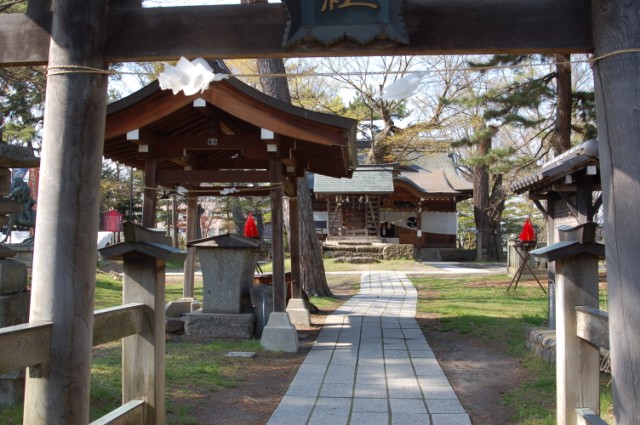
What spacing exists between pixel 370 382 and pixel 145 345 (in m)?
3.12

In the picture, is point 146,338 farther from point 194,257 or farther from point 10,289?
point 194,257

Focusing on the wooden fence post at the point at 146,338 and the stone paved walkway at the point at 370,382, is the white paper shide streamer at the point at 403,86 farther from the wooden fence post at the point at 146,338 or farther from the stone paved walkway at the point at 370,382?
the stone paved walkway at the point at 370,382

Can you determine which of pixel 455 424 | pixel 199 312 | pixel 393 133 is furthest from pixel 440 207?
pixel 455 424

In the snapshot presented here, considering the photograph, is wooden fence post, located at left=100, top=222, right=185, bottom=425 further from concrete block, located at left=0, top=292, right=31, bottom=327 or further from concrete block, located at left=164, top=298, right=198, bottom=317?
concrete block, located at left=164, top=298, right=198, bottom=317

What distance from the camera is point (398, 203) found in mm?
32562

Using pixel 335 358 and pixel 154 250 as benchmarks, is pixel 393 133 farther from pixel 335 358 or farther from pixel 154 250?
pixel 154 250

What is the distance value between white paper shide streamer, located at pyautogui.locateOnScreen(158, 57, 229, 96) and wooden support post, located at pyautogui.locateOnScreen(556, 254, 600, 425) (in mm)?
2403

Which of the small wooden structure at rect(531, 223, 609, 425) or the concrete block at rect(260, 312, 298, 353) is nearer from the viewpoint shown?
the small wooden structure at rect(531, 223, 609, 425)

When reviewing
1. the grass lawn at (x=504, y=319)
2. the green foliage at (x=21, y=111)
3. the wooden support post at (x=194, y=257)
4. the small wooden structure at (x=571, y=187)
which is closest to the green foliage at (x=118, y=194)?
the green foliage at (x=21, y=111)

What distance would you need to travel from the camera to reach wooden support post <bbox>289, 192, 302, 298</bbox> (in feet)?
34.9

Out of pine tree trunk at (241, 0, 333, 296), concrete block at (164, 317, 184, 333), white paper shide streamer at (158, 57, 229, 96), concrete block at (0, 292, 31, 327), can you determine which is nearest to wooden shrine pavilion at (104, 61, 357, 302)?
concrete block at (164, 317, 184, 333)

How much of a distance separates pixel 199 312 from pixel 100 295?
5.12 meters

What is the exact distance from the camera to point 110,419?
326 cm

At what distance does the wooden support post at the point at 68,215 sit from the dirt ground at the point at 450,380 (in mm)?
1989
